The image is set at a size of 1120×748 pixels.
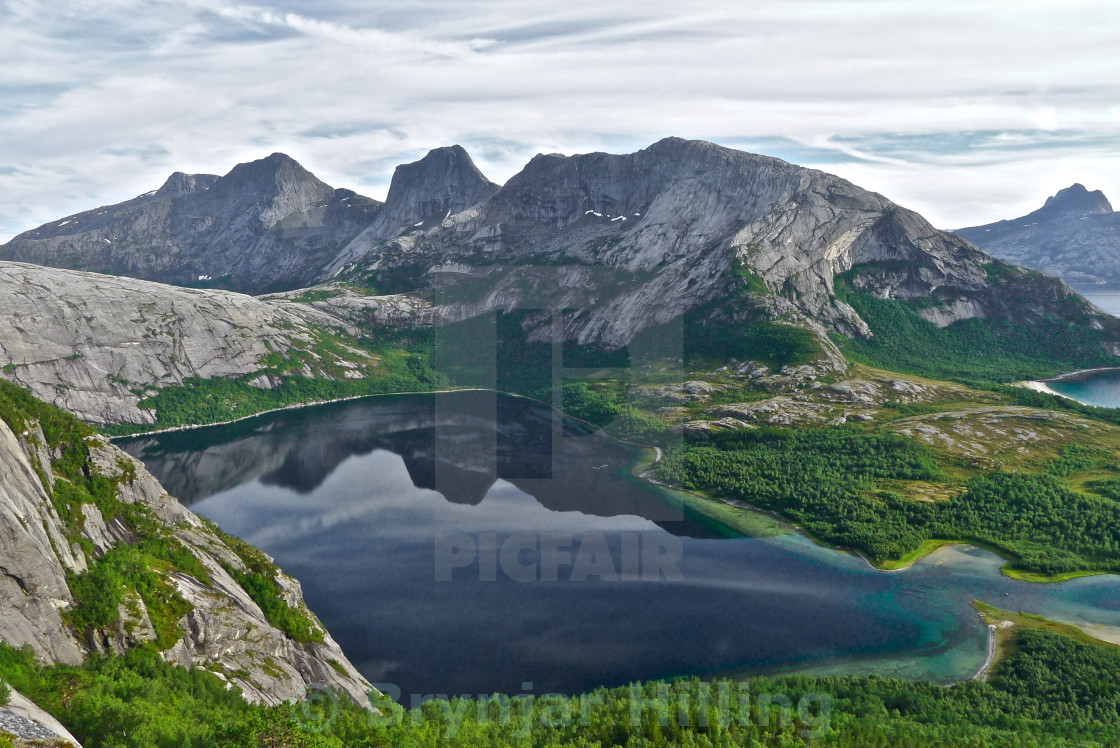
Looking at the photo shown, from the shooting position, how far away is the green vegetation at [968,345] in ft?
567

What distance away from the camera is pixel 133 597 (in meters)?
36.4

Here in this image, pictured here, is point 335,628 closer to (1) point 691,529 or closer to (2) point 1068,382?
(1) point 691,529

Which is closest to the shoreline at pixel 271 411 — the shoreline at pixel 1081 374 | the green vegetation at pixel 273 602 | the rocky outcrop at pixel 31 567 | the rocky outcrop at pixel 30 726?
the green vegetation at pixel 273 602

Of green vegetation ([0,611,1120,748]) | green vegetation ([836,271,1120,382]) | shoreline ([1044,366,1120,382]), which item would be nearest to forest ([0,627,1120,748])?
green vegetation ([0,611,1120,748])

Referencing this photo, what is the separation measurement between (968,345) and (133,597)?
213 meters

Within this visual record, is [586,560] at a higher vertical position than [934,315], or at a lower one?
lower

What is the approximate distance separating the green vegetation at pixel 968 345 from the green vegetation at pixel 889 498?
64503mm

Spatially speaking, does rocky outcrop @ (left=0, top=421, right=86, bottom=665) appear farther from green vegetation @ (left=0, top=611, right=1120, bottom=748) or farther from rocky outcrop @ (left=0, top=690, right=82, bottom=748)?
rocky outcrop @ (left=0, top=690, right=82, bottom=748)

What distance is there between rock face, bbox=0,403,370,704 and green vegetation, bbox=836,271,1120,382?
158 m

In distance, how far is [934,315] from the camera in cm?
19662

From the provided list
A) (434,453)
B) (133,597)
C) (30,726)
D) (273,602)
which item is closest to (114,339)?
(434,453)

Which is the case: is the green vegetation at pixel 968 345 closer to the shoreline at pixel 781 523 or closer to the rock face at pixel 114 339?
the shoreline at pixel 781 523

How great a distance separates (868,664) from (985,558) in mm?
32894

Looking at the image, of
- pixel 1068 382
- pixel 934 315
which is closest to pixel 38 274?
pixel 934 315
